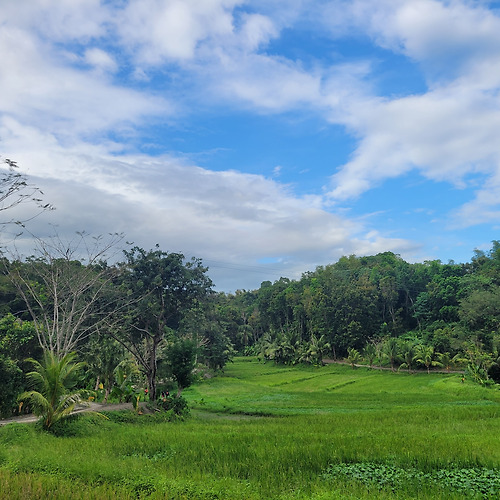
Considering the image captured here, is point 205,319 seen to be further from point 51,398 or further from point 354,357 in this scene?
point 51,398

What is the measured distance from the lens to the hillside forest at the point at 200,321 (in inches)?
892

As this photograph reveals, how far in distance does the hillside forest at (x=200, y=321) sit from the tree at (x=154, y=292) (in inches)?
3.1

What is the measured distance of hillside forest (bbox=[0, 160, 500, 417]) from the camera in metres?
22.7

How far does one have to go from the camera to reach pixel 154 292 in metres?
28.3

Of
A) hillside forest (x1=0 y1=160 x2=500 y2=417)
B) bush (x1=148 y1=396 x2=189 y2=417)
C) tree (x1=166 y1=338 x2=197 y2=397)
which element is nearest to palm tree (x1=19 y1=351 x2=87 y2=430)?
hillside forest (x1=0 y1=160 x2=500 y2=417)

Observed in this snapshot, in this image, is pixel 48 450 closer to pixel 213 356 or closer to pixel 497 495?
pixel 497 495

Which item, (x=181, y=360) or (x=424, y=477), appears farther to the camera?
(x=181, y=360)

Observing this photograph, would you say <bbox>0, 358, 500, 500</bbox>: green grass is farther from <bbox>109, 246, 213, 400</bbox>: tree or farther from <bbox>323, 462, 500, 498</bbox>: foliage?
<bbox>109, 246, 213, 400</bbox>: tree

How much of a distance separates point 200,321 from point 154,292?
287 inches

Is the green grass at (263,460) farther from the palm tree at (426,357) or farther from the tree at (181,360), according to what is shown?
the palm tree at (426,357)

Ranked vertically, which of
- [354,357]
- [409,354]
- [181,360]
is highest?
[181,360]

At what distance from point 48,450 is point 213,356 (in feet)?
115

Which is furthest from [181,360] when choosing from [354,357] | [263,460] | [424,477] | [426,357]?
[354,357]

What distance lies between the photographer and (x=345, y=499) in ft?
21.6
